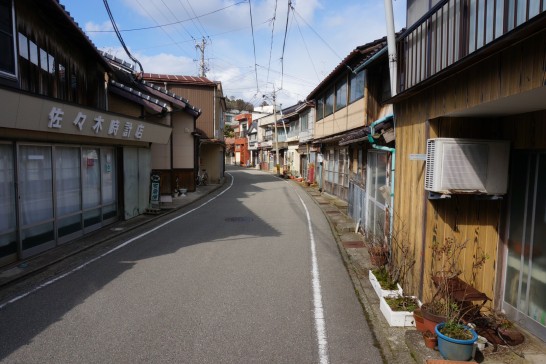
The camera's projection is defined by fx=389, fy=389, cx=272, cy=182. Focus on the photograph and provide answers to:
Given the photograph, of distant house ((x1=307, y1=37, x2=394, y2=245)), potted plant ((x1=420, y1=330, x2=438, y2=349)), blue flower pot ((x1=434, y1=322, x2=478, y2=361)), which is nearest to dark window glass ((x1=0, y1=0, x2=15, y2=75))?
distant house ((x1=307, y1=37, x2=394, y2=245))

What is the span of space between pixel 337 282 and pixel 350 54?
11.5m

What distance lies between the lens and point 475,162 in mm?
5480

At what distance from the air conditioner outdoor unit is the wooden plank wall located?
1.07 feet

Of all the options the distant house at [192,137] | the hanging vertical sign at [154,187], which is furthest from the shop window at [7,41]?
the distant house at [192,137]

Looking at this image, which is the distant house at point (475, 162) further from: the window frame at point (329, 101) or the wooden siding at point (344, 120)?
the window frame at point (329, 101)

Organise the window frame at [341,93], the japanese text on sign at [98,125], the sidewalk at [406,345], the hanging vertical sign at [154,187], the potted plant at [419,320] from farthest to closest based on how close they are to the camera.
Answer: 1. the window frame at [341,93]
2. the hanging vertical sign at [154,187]
3. the japanese text on sign at [98,125]
4. the potted plant at [419,320]
5. the sidewalk at [406,345]

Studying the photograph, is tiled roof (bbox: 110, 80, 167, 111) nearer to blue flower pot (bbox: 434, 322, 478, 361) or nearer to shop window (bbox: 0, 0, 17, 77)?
shop window (bbox: 0, 0, 17, 77)

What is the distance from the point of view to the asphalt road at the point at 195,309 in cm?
492

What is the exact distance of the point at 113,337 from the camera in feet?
17.2

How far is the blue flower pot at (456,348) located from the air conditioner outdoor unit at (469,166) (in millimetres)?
1914

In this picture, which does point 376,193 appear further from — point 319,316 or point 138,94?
point 138,94

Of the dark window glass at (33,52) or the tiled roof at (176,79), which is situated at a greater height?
the tiled roof at (176,79)

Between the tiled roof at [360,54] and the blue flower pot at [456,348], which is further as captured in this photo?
the tiled roof at [360,54]

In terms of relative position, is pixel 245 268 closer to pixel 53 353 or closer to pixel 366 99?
pixel 53 353
